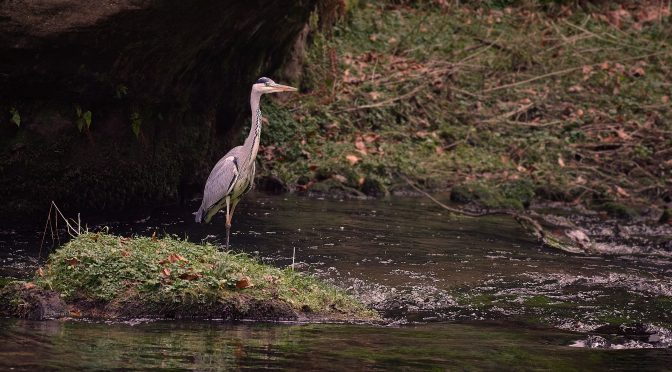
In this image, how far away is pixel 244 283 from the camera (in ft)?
26.3

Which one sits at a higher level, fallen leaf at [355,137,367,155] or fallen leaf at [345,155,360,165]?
fallen leaf at [355,137,367,155]

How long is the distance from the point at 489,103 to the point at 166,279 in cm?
1268

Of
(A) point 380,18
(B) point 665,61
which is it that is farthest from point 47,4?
(B) point 665,61

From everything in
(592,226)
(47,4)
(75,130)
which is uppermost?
(47,4)

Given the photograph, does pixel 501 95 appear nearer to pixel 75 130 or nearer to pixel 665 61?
pixel 665 61

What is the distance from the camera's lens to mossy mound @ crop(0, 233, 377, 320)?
25.8ft

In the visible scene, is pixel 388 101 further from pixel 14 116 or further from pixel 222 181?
pixel 14 116

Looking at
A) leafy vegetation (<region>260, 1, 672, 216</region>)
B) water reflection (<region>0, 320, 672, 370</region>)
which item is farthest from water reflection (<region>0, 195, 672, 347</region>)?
leafy vegetation (<region>260, 1, 672, 216</region>)

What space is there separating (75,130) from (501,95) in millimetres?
9970

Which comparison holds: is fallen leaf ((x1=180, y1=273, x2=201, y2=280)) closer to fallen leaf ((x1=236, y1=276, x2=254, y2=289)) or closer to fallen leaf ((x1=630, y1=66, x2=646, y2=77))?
fallen leaf ((x1=236, y1=276, x2=254, y2=289))

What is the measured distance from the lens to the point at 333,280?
32.7 feet

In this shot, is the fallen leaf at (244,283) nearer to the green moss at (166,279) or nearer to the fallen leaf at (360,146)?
the green moss at (166,279)

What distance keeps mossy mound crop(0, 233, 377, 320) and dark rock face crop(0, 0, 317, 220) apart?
3.02m

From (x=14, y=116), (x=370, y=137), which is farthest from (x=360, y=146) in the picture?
(x=14, y=116)
